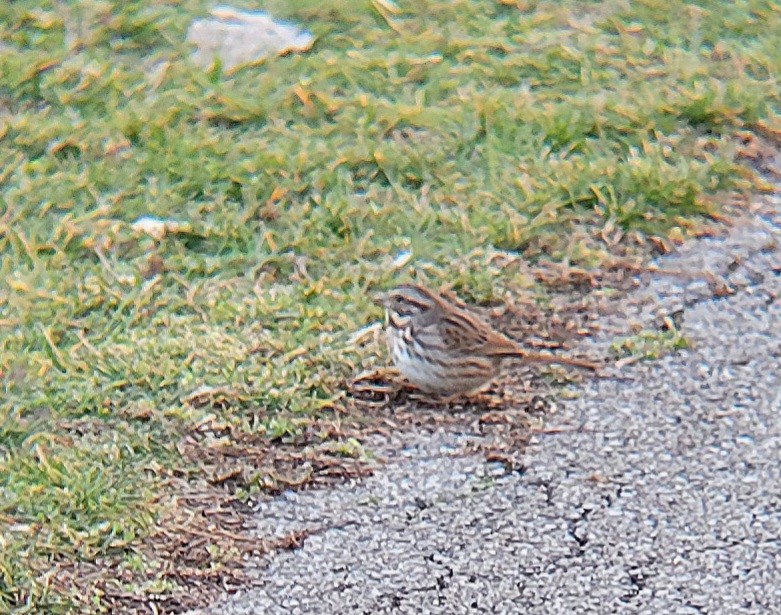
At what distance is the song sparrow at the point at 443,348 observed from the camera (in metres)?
6.16

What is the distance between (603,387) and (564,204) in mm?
1433

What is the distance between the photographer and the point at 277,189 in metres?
7.48

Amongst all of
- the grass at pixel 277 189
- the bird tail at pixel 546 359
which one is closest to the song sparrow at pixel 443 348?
the bird tail at pixel 546 359

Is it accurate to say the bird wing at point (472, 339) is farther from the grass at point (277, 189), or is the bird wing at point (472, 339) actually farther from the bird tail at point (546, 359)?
the grass at point (277, 189)

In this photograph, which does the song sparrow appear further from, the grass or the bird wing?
the grass

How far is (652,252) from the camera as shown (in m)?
7.20

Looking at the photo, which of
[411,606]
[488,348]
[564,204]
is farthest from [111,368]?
[564,204]

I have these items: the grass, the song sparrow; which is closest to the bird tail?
the song sparrow

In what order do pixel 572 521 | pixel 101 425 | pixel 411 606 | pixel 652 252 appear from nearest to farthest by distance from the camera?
pixel 411 606
pixel 572 521
pixel 101 425
pixel 652 252

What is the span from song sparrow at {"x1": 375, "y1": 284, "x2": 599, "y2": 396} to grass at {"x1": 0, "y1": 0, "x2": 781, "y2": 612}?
0.65ft

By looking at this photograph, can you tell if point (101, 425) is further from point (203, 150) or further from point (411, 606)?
point (203, 150)

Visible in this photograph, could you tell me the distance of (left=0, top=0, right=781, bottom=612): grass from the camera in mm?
5883

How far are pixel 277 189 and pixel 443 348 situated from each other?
158 centimetres

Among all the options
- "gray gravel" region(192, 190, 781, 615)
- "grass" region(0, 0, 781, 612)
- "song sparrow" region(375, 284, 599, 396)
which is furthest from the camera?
"song sparrow" region(375, 284, 599, 396)
